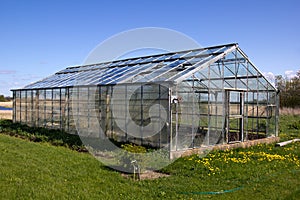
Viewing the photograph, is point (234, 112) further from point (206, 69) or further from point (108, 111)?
point (108, 111)

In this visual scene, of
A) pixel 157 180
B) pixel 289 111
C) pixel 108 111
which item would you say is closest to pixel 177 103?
pixel 157 180

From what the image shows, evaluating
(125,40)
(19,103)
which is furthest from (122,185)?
(19,103)

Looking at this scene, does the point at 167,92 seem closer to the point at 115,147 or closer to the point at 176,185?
the point at 115,147

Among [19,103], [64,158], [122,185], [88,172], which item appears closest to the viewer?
[122,185]

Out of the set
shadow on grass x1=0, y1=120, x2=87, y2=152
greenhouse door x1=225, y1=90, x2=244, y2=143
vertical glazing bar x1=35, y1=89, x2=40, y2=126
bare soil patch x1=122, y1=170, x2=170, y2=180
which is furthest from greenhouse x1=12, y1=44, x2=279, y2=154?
bare soil patch x1=122, y1=170, x2=170, y2=180

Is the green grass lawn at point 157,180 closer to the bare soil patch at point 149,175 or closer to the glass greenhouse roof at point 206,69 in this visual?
the bare soil patch at point 149,175

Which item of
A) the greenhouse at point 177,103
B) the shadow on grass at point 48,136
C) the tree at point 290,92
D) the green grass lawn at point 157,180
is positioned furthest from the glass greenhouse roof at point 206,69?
the tree at point 290,92

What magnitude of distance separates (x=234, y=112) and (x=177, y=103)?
13.3 ft

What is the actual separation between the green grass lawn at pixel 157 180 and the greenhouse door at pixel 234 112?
2411 millimetres

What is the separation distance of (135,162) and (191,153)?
10.1ft

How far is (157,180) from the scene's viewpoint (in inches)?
293

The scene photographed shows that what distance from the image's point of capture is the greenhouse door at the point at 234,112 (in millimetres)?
12602

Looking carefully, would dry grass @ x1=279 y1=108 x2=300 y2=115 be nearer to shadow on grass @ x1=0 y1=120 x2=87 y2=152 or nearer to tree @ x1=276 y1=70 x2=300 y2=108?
tree @ x1=276 y1=70 x2=300 y2=108

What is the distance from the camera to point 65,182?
708cm
